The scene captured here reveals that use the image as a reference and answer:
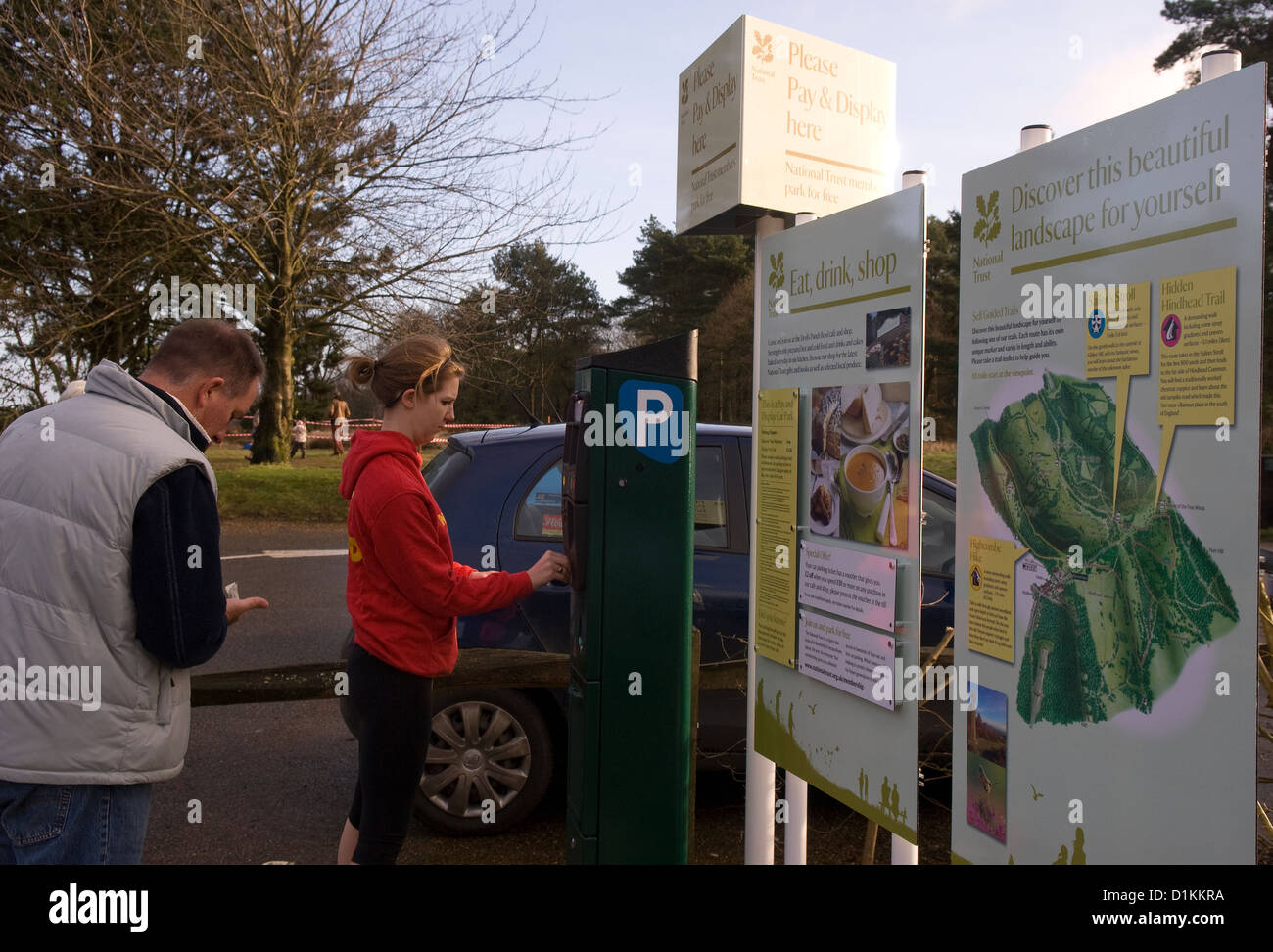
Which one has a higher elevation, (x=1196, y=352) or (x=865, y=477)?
(x=1196, y=352)

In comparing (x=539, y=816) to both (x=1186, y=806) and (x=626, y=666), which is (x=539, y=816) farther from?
(x=1186, y=806)

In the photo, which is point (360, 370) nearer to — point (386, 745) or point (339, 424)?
point (386, 745)

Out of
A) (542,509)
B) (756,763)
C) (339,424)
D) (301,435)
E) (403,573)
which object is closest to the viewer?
(403,573)

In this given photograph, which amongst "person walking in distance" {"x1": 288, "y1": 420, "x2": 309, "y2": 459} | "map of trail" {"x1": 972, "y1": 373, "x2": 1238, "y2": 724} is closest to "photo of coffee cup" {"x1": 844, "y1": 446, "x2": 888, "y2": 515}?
"map of trail" {"x1": 972, "y1": 373, "x2": 1238, "y2": 724}

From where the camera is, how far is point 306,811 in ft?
15.2

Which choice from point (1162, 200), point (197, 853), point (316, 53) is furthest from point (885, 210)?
point (316, 53)

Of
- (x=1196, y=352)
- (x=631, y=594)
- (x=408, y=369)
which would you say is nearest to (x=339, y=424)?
(x=408, y=369)

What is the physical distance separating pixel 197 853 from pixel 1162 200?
4.11 m

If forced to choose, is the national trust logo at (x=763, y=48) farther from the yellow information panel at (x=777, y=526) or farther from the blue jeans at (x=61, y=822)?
the blue jeans at (x=61, y=822)

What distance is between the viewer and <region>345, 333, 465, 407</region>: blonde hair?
2939 mm

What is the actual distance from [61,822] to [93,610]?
0.45 metres

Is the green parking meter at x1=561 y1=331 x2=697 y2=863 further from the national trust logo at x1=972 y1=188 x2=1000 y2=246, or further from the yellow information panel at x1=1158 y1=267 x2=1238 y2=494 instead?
the yellow information panel at x1=1158 y1=267 x2=1238 y2=494

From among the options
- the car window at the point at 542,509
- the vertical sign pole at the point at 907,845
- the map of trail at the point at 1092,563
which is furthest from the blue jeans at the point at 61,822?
the car window at the point at 542,509

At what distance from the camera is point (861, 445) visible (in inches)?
104
